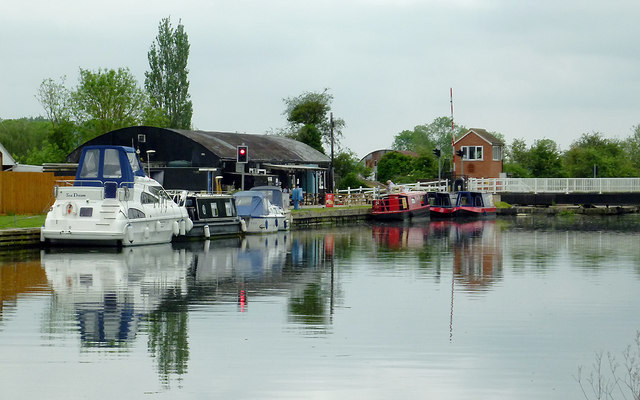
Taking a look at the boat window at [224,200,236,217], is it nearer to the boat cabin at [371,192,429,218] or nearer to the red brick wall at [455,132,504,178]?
the boat cabin at [371,192,429,218]

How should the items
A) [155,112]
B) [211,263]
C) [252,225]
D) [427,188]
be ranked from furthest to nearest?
[155,112], [427,188], [252,225], [211,263]

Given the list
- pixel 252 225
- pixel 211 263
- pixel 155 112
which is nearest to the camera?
pixel 211 263

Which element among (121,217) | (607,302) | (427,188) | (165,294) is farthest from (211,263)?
(427,188)

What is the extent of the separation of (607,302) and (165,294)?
10431mm

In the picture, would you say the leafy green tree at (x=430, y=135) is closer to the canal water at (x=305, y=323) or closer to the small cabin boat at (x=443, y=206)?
the small cabin boat at (x=443, y=206)

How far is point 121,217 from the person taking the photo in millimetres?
32156

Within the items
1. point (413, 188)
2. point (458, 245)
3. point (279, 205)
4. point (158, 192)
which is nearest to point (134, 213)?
point (158, 192)

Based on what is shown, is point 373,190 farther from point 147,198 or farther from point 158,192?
point 147,198

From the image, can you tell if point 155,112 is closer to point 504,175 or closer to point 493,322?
point 504,175

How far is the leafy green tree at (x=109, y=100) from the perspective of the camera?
78.5m

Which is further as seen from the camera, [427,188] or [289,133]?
[289,133]

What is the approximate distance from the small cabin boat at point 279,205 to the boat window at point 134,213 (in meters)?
12.5

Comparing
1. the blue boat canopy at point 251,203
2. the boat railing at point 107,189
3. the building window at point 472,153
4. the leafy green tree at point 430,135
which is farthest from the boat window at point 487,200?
the leafy green tree at point 430,135

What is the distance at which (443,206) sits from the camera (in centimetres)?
6762
